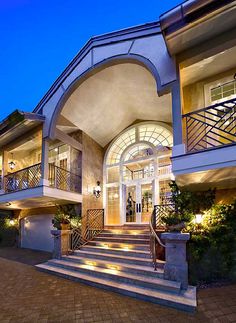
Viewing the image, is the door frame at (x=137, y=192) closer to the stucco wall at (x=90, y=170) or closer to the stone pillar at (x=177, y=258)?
the stucco wall at (x=90, y=170)

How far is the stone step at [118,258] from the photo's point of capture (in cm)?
615

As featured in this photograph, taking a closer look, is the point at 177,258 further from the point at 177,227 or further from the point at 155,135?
the point at 155,135

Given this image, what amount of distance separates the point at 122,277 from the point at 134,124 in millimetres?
7398

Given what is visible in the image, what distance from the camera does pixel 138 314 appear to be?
411 centimetres

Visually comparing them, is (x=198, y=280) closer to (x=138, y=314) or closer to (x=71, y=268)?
(x=138, y=314)

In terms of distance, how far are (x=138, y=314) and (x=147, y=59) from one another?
6408mm

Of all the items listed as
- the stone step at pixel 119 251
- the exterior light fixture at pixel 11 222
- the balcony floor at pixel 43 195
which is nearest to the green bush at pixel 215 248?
the stone step at pixel 119 251

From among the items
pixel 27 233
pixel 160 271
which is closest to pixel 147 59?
pixel 160 271

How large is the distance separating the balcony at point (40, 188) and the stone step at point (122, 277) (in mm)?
2725

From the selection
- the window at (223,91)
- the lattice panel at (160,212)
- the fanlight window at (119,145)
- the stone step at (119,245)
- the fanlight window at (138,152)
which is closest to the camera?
the window at (223,91)

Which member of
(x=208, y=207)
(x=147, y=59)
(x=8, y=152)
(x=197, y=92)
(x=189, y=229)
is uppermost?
(x=147, y=59)

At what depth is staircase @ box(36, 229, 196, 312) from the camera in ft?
15.4

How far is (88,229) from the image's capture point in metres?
9.65

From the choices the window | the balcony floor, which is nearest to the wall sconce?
the balcony floor
